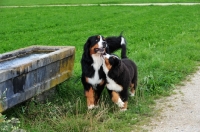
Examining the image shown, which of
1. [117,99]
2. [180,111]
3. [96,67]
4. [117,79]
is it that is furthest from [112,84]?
[180,111]

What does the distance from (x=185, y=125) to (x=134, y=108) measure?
0.86 m

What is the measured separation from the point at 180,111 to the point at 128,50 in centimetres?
436

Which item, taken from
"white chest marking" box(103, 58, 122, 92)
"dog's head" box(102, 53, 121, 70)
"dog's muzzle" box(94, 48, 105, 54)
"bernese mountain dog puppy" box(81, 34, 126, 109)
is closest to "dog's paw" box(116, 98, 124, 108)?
"white chest marking" box(103, 58, 122, 92)

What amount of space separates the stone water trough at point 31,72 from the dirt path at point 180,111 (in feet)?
5.08

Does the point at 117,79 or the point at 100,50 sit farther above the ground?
the point at 100,50

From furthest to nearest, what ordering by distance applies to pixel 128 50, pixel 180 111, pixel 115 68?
pixel 128 50 → pixel 180 111 → pixel 115 68

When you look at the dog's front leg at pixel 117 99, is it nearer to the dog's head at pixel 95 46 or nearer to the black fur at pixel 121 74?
the black fur at pixel 121 74

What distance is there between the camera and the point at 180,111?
6023 mm

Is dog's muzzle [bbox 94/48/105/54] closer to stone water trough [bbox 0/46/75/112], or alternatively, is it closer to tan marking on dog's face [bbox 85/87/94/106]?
tan marking on dog's face [bbox 85/87/94/106]

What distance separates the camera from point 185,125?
545 centimetres

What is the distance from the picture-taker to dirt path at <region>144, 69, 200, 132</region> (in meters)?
5.38

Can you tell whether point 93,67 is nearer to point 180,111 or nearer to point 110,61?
point 110,61

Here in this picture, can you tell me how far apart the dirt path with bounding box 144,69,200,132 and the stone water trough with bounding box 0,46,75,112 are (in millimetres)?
1548

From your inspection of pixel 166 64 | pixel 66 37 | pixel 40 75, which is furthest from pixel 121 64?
pixel 66 37
